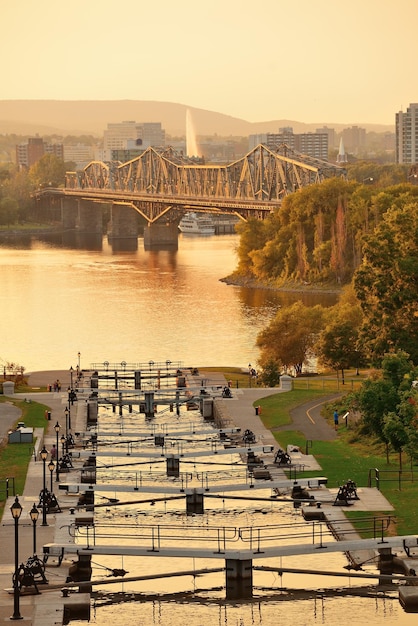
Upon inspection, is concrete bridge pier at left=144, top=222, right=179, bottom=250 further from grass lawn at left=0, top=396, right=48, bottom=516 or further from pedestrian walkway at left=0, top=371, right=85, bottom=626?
pedestrian walkway at left=0, top=371, right=85, bottom=626

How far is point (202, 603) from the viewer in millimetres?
37375

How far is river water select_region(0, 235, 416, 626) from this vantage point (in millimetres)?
36781

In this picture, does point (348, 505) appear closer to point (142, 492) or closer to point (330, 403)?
point (142, 492)

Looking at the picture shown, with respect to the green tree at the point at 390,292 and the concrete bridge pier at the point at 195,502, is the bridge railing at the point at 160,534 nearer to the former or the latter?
the concrete bridge pier at the point at 195,502

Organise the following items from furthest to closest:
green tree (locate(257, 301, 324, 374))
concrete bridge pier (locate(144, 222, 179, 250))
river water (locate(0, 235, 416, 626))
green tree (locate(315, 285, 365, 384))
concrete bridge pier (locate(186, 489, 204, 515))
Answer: concrete bridge pier (locate(144, 222, 179, 250))
green tree (locate(257, 301, 324, 374))
green tree (locate(315, 285, 365, 384))
concrete bridge pier (locate(186, 489, 204, 515))
river water (locate(0, 235, 416, 626))

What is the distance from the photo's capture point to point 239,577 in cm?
3831

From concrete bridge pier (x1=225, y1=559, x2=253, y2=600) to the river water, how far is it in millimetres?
268

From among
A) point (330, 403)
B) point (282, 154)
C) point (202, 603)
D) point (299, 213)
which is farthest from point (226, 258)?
point (202, 603)

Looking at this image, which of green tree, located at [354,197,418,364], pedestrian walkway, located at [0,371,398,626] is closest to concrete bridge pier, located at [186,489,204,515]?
pedestrian walkway, located at [0,371,398,626]

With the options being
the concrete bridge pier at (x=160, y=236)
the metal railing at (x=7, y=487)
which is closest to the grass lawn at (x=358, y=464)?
the metal railing at (x=7, y=487)

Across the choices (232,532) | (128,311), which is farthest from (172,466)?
(128,311)

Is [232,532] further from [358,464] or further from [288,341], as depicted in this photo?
[288,341]

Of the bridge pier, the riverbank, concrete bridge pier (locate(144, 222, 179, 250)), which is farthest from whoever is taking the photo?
concrete bridge pier (locate(144, 222, 179, 250))

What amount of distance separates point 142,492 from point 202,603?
35.7ft
